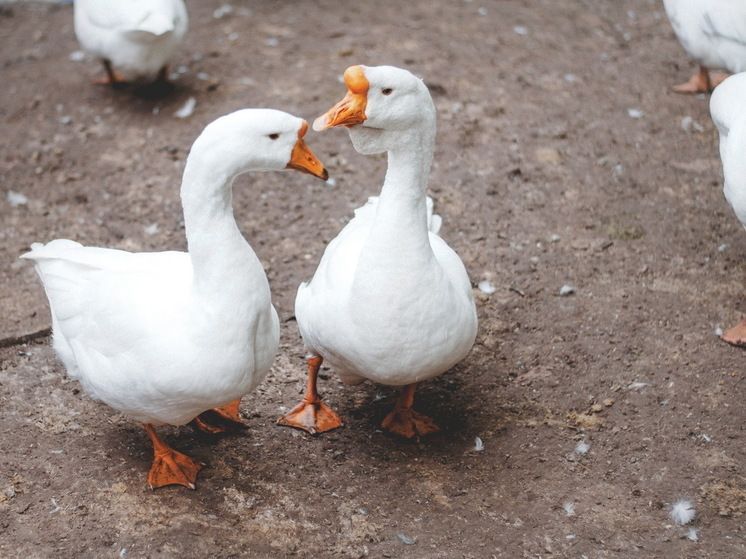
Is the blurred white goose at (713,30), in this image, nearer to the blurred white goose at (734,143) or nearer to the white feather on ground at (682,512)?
the blurred white goose at (734,143)

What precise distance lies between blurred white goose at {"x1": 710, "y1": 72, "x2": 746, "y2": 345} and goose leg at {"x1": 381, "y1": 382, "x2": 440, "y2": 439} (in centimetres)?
163

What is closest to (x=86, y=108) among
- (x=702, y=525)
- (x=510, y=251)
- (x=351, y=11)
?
(x=351, y=11)

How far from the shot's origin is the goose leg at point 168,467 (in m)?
3.24

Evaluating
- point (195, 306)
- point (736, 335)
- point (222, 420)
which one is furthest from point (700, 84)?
point (195, 306)

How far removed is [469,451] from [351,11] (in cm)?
509

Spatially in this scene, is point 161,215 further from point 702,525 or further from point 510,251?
point 702,525

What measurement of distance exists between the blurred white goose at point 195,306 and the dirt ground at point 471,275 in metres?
0.48

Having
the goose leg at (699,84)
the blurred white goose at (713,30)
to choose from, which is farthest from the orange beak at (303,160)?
the goose leg at (699,84)

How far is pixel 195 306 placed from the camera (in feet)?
9.47

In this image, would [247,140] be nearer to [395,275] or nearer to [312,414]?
[395,275]

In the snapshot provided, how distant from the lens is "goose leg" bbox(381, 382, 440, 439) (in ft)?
12.0

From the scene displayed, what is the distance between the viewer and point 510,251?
4.82m

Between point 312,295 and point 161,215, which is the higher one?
point 312,295

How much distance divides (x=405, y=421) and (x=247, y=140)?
157 centimetres
